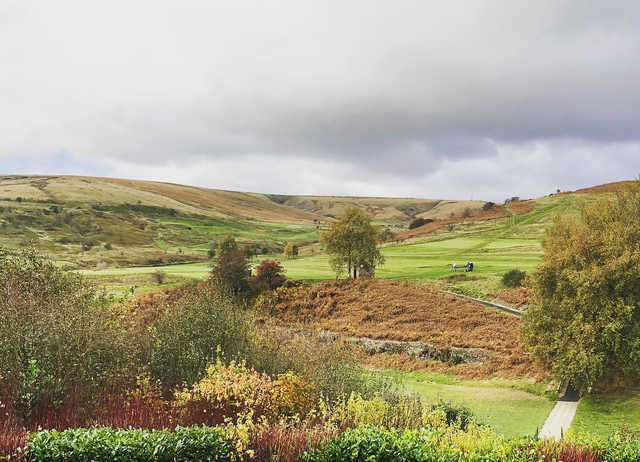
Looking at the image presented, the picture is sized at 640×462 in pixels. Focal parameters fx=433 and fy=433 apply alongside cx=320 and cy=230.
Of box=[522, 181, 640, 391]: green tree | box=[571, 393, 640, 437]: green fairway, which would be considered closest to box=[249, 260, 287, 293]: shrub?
box=[522, 181, 640, 391]: green tree

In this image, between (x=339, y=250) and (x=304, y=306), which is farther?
(x=339, y=250)

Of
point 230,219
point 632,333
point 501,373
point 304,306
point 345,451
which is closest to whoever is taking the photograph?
point 345,451

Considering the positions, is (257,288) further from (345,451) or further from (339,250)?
(345,451)

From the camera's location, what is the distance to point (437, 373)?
30859 millimetres

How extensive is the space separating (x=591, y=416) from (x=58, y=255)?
102 m

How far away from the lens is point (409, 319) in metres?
42.2

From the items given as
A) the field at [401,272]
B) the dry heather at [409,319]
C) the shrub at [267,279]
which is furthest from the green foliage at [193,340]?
the shrub at [267,279]

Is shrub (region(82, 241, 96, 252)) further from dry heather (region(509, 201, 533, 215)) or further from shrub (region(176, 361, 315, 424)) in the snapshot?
dry heather (region(509, 201, 533, 215))

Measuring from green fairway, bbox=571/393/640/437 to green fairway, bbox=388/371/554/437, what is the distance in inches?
60.5

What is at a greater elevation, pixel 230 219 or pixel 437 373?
pixel 230 219

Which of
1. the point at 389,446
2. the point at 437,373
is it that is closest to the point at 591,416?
the point at 437,373

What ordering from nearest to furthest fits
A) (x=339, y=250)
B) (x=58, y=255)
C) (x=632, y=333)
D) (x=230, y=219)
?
(x=632, y=333) < (x=339, y=250) < (x=58, y=255) < (x=230, y=219)

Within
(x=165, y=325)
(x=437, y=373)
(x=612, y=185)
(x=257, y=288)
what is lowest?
(x=437, y=373)

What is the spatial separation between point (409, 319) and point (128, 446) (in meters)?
35.7
